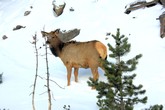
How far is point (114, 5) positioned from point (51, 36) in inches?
303

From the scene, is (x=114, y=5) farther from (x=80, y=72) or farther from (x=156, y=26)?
(x=80, y=72)

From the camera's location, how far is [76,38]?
23.0 meters

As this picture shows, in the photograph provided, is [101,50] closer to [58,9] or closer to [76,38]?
[76,38]

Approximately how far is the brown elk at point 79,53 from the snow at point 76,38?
2.39 ft

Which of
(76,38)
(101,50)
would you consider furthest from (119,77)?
(76,38)

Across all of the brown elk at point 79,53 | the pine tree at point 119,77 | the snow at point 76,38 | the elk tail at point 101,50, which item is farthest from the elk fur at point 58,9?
the pine tree at point 119,77

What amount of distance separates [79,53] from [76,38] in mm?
5627

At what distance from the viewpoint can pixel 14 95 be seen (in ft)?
54.6

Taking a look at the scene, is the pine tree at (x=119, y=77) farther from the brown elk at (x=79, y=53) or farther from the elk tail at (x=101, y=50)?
the elk tail at (x=101, y=50)

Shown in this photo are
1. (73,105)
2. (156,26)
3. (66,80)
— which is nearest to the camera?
(73,105)

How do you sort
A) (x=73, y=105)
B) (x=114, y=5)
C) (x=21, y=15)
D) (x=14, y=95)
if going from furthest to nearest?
(x=21, y=15) < (x=114, y=5) < (x=14, y=95) < (x=73, y=105)

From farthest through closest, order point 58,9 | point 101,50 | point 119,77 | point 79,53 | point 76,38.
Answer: point 58,9 → point 76,38 → point 79,53 → point 101,50 → point 119,77

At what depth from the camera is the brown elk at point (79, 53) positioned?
16.8 m

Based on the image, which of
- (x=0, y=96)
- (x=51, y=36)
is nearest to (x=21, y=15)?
(x=51, y=36)
